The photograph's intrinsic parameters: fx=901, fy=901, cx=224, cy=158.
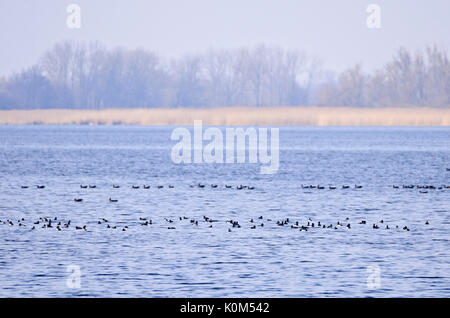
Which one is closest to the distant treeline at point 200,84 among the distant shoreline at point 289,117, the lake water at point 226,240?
the distant shoreline at point 289,117

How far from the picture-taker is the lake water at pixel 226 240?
57.6 ft

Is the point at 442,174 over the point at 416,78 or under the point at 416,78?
under

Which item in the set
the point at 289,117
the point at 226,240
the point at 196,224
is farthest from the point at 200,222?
the point at 289,117

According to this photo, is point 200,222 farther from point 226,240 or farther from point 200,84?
point 200,84

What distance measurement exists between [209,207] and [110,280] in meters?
12.9

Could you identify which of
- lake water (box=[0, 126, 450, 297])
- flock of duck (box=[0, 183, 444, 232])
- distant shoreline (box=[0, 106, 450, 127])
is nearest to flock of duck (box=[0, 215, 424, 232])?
flock of duck (box=[0, 183, 444, 232])

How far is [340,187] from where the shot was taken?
39.1 meters

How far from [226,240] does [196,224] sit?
3322 mm

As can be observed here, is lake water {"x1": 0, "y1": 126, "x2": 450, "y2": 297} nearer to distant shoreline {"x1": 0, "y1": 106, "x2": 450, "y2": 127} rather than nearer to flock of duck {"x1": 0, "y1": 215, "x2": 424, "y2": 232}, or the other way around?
flock of duck {"x1": 0, "y1": 215, "x2": 424, "y2": 232}

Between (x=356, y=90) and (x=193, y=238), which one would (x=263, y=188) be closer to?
(x=193, y=238)

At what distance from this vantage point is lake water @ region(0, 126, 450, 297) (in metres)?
17.5

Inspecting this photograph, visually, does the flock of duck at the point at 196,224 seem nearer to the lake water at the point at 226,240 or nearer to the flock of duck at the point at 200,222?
the flock of duck at the point at 200,222

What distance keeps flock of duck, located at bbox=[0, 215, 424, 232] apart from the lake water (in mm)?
117
